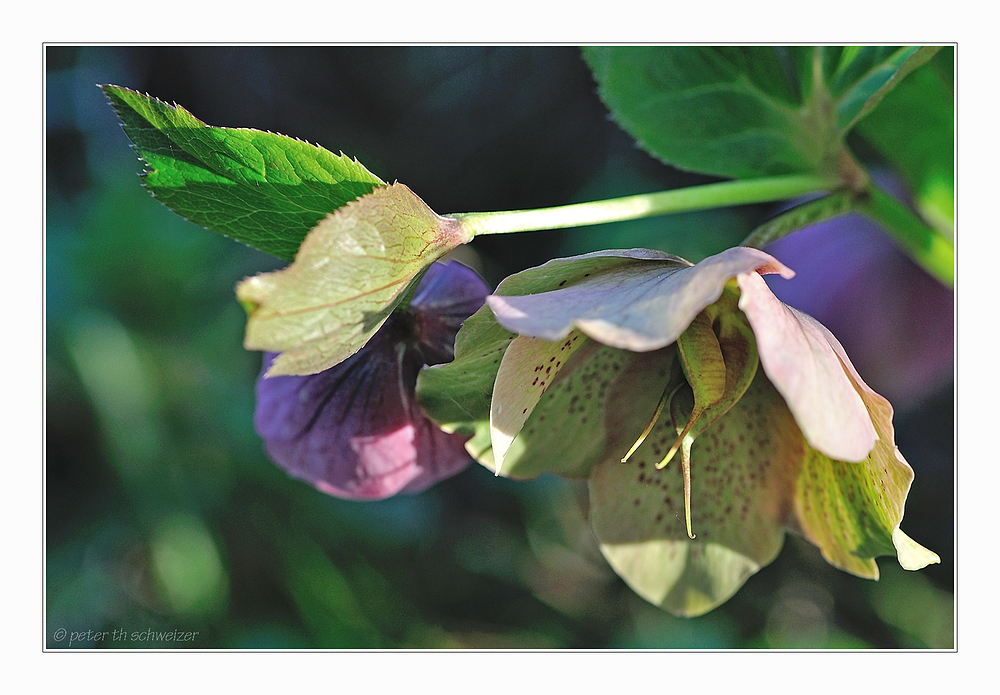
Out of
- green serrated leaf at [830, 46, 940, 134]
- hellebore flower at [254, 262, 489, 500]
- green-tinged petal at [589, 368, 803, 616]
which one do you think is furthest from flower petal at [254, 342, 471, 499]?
green serrated leaf at [830, 46, 940, 134]

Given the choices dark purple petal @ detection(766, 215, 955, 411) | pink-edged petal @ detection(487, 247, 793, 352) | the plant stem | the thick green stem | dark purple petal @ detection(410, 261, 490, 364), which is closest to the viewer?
pink-edged petal @ detection(487, 247, 793, 352)

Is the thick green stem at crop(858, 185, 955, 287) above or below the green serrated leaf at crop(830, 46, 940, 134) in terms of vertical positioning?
below

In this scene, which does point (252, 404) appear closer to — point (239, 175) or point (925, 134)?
point (239, 175)

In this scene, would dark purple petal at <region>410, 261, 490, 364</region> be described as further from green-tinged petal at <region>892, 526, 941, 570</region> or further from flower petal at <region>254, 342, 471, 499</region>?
green-tinged petal at <region>892, 526, 941, 570</region>

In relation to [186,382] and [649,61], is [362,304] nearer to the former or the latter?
[649,61]

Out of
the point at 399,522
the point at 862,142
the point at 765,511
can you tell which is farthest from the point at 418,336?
the point at 862,142

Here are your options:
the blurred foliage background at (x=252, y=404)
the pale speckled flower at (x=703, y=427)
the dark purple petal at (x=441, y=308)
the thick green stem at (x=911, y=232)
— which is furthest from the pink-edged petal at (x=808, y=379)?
the blurred foliage background at (x=252, y=404)

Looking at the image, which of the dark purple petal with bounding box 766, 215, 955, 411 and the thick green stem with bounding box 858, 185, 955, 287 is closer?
the thick green stem with bounding box 858, 185, 955, 287
